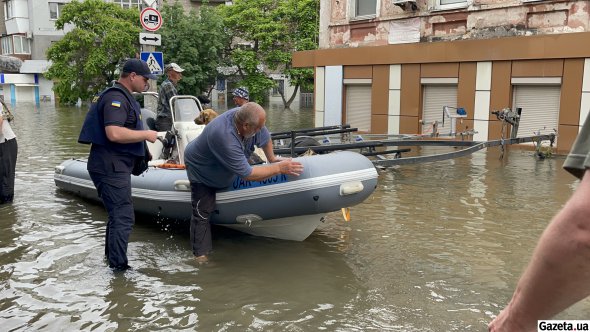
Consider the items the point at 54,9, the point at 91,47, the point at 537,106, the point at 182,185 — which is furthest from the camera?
the point at 54,9

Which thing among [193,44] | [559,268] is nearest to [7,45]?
[193,44]

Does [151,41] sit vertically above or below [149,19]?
below

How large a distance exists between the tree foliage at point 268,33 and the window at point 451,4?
834 inches

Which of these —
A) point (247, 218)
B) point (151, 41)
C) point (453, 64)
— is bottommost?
point (247, 218)

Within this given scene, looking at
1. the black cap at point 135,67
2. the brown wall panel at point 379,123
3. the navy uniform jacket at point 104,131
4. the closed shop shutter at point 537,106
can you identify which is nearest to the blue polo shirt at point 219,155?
the navy uniform jacket at point 104,131

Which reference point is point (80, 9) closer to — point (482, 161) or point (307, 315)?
point (482, 161)

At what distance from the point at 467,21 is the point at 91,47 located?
A: 30825 mm

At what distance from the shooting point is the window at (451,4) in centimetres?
1530

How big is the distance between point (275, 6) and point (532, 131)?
28.7m

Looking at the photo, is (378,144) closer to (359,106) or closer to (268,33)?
(359,106)

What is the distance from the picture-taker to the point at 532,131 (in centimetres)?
1430

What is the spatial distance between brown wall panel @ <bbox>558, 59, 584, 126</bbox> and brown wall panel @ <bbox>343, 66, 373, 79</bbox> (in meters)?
6.05

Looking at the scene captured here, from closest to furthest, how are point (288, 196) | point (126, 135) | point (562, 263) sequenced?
point (562, 263) → point (126, 135) → point (288, 196)

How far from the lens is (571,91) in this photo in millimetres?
13125
